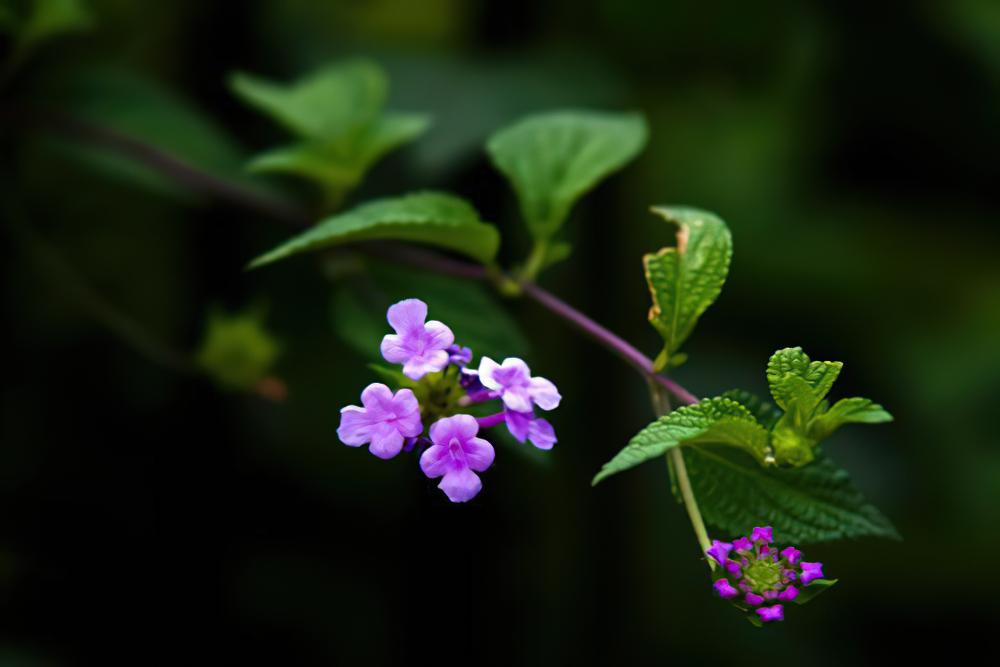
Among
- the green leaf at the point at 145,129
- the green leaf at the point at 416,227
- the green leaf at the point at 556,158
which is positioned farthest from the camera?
the green leaf at the point at 145,129

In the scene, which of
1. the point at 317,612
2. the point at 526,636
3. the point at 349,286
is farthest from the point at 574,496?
the point at 349,286

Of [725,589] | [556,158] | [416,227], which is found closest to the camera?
[725,589]

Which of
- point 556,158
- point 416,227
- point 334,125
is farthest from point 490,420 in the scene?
point 334,125

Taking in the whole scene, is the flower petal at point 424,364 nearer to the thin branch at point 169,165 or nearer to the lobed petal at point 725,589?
the lobed petal at point 725,589

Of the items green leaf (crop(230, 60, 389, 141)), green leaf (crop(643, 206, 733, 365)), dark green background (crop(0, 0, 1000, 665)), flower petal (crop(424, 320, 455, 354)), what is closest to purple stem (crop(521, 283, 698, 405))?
green leaf (crop(643, 206, 733, 365))

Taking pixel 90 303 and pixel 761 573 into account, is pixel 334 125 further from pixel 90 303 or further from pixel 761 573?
pixel 761 573

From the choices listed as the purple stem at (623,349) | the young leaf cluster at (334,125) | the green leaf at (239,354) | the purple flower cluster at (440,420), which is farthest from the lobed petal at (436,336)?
the green leaf at (239,354)
